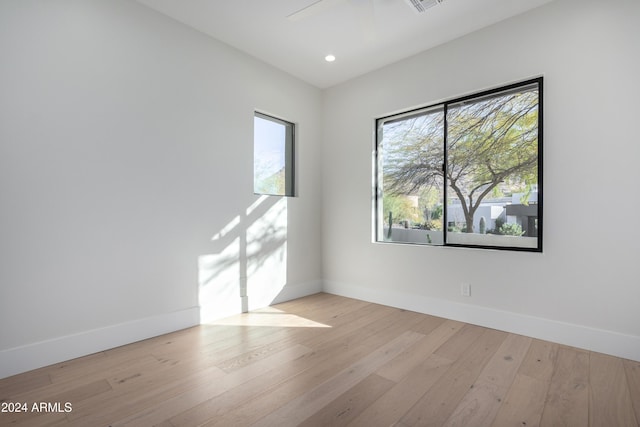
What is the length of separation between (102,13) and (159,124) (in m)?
0.89

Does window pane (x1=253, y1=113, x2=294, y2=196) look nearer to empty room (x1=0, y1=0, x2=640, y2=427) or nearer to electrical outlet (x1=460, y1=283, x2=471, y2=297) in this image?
empty room (x1=0, y1=0, x2=640, y2=427)

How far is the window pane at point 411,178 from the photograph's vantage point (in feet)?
11.1

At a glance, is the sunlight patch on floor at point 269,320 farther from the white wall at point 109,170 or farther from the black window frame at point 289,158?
the black window frame at point 289,158

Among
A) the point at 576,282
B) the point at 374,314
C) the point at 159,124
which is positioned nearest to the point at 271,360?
the point at 374,314

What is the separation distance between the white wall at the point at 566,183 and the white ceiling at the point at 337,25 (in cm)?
25

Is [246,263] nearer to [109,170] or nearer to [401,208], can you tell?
[109,170]

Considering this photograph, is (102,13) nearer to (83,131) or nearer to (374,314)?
(83,131)

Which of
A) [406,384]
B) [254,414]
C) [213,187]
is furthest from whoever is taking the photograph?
[213,187]

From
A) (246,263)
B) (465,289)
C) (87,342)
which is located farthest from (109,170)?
(465,289)

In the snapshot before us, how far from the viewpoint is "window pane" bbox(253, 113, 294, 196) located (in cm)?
359

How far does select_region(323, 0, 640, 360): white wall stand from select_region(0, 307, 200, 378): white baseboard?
93.9 inches

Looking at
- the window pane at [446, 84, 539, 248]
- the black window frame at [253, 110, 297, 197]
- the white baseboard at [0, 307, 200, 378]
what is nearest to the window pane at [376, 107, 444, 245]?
the window pane at [446, 84, 539, 248]

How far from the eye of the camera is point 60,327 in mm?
2219

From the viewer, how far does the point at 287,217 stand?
3.88 meters
